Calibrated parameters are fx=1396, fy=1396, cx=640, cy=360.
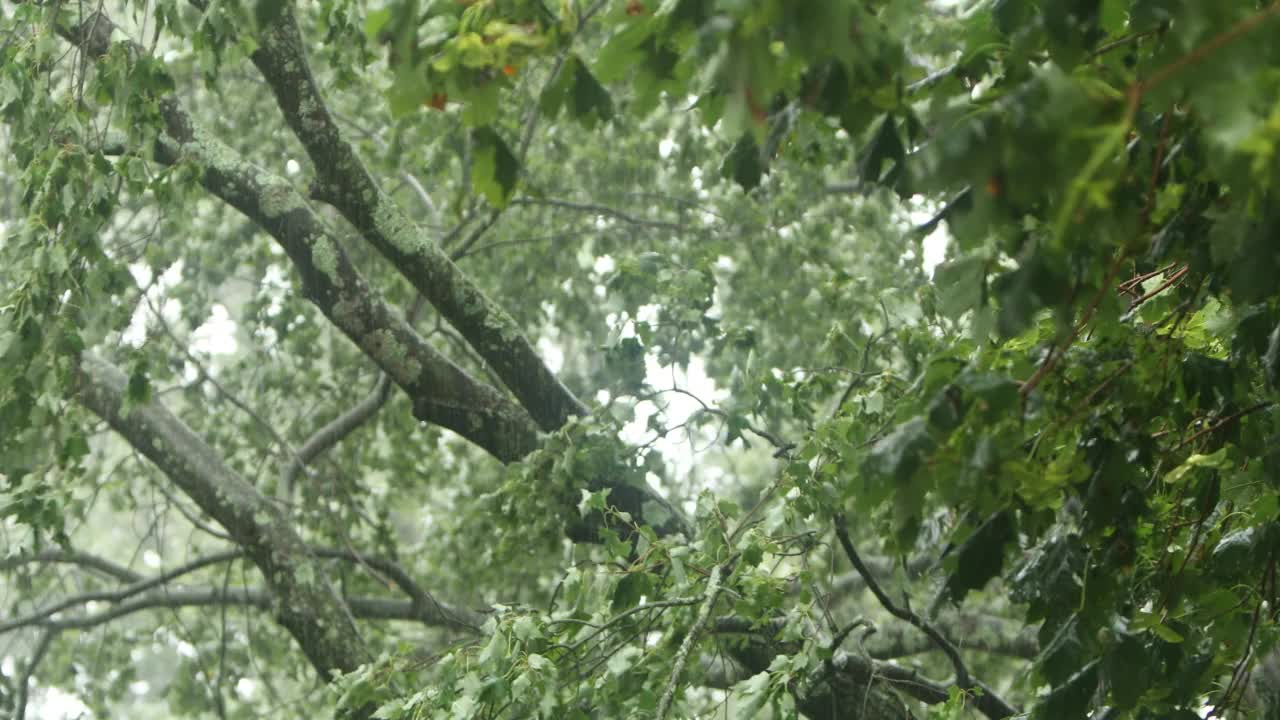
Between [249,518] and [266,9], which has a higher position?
[249,518]

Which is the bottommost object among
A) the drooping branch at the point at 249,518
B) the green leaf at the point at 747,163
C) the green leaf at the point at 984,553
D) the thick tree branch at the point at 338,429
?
the green leaf at the point at 984,553

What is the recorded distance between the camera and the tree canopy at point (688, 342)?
166 cm

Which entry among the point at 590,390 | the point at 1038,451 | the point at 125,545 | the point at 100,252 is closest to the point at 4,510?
the point at 100,252

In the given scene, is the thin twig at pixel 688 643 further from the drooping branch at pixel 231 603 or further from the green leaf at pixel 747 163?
the drooping branch at pixel 231 603


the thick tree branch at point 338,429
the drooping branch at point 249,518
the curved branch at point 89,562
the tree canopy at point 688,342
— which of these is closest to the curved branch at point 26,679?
the tree canopy at point 688,342

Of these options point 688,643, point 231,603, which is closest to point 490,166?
point 688,643

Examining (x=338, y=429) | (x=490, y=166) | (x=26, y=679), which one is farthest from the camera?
(x=338, y=429)

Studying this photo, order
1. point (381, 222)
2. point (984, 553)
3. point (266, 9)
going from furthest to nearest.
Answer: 1. point (381, 222)
2. point (984, 553)
3. point (266, 9)

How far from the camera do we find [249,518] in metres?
4.93

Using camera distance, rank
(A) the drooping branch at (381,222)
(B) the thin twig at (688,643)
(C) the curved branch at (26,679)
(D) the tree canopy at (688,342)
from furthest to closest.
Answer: (C) the curved branch at (26,679) → (A) the drooping branch at (381,222) → (B) the thin twig at (688,643) → (D) the tree canopy at (688,342)

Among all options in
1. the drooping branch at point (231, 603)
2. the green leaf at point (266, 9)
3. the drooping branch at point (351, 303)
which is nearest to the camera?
Result: the green leaf at point (266, 9)

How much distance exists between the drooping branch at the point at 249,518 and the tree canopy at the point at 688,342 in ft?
0.06

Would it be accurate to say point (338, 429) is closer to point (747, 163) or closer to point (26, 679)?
point (26, 679)

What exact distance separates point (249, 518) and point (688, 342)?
1.69 m
